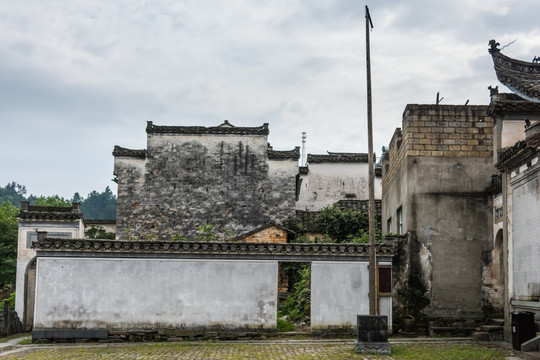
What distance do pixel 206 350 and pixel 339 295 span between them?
4238 mm

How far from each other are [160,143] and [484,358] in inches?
902

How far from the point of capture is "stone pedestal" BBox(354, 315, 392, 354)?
13.2 metres

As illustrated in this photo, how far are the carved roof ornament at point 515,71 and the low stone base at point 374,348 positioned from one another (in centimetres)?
703

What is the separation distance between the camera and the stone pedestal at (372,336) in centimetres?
1316

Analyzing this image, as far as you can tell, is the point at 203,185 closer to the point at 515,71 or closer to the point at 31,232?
the point at 31,232

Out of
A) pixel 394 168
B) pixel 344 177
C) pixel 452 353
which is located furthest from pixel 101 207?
pixel 452 353

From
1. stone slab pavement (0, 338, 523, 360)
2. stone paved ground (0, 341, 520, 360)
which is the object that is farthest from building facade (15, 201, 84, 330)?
stone paved ground (0, 341, 520, 360)

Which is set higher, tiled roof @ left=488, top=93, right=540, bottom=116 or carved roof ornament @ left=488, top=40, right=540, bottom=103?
carved roof ornament @ left=488, top=40, right=540, bottom=103

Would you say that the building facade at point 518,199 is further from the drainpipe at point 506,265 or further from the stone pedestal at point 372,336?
the stone pedestal at point 372,336

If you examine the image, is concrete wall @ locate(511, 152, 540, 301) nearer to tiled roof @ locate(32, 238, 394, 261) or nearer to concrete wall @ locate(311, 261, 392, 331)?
tiled roof @ locate(32, 238, 394, 261)

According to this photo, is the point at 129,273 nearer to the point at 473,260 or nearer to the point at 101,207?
the point at 473,260

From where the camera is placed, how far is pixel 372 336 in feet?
43.5

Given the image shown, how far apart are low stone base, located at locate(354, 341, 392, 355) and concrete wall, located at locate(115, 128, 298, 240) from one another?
1828cm

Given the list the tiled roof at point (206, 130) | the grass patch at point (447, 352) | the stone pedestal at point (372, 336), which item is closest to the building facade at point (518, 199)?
the grass patch at point (447, 352)
